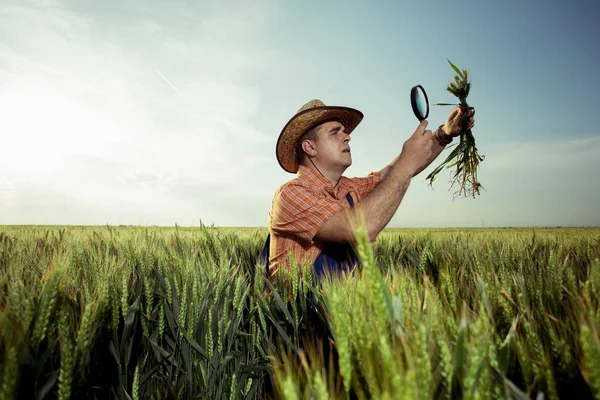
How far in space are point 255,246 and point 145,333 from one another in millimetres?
2008

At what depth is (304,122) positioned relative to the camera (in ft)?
10.3

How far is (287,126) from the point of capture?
3.16m

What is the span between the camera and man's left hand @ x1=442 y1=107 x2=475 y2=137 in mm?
3104

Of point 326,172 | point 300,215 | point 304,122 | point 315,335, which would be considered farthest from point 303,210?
point 315,335

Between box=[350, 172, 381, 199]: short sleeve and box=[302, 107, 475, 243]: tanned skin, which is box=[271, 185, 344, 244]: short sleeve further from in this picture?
box=[350, 172, 381, 199]: short sleeve

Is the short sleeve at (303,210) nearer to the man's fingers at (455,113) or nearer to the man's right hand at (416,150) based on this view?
the man's right hand at (416,150)

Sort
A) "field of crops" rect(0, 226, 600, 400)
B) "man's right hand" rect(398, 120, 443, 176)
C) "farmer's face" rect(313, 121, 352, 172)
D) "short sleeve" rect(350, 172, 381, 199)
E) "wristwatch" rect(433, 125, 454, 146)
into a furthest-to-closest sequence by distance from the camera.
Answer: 1. "short sleeve" rect(350, 172, 381, 199)
2. "wristwatch" rect(433, 125, 454, 146)
3. "farmer's face" rect(313, 121, 352, 172)
4. "man's right hand" rect(398, 120, 443, 176)
5. "field of crops" rect(0, 226, 600, 400)

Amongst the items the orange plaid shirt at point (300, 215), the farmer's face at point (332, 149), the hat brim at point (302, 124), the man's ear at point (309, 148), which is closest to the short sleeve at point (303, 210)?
the orange plaid shirt at point (300, 215)

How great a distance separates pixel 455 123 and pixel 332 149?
3.62ft

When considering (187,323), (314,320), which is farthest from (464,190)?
(187,323)

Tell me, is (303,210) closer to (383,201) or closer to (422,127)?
(383,201)

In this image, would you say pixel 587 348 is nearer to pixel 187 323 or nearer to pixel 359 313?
pixel 359 313

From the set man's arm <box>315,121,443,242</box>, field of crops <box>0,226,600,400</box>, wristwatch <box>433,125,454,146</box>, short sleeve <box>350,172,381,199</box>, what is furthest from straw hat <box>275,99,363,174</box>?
field of crops <box>0,226,600,400</box>

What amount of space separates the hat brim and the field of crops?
1447mm
